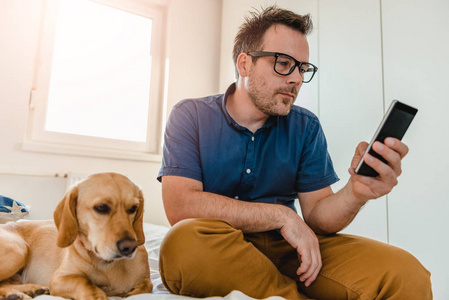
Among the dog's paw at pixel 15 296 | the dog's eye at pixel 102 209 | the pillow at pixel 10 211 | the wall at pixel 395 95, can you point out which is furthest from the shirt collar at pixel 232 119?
the pillow at pixel 10 211

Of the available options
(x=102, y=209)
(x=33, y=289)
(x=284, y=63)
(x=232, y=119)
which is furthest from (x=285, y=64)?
(x=33, y=289)

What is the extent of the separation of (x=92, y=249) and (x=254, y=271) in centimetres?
40

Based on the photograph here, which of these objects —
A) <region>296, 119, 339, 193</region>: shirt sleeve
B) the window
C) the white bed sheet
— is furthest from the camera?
the window

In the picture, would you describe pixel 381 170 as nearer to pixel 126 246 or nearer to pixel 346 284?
pixel 346 284

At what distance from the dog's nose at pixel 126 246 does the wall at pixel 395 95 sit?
1.20 metres

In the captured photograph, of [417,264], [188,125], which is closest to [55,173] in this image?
[188,125]

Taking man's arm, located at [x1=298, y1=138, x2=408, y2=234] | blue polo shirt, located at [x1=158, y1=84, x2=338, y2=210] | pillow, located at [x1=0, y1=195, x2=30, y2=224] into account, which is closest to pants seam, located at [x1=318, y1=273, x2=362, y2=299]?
man's arm, located at [x1=298, y1=138, x2=408, y2=234]

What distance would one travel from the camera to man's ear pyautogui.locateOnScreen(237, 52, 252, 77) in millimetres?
1352

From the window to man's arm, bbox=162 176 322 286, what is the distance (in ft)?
5.76

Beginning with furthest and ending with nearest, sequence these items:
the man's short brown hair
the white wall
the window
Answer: the window, the white wall, the man's short brown hair

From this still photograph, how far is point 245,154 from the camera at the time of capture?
1.17 m

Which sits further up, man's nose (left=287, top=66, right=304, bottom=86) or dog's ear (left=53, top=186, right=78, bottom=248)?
man's nose (left=287, top=66, right=304, bottom=86)

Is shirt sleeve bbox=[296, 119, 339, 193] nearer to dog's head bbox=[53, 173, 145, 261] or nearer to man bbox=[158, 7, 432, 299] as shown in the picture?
man bbox=[158, 7, 432, 299]

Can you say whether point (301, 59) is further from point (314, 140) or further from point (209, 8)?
point (209, 8)
